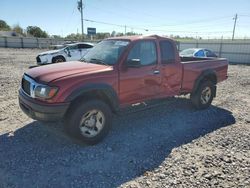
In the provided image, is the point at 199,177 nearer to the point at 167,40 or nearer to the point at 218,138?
the point at 218,138

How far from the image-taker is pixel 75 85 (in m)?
3.97

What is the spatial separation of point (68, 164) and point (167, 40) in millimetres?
3595

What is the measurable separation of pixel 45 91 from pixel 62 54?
10.8 m

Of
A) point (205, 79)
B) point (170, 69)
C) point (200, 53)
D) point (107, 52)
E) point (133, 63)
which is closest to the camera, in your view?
point (133, 63)

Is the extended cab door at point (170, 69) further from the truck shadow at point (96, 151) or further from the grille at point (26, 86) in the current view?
the grille at point (26, 86)

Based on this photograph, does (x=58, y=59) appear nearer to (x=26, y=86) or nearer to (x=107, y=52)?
(x=107, y=52)

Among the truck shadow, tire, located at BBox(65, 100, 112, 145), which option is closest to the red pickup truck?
tire, located at BBox(65, 100, 112, 145)

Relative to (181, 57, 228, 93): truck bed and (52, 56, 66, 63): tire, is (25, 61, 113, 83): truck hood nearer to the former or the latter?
(181, 57, 228, 93): truck bed

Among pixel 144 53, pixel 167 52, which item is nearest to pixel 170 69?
pixel 167 52

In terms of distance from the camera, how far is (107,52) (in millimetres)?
5020

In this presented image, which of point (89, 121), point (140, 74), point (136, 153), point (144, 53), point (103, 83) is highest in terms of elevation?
point (144, 53)

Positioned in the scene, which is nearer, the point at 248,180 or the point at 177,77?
the point at 248,180

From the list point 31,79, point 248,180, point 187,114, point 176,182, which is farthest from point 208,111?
point 31,79

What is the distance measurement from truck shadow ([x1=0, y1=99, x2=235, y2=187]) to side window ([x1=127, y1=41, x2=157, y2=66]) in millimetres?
1492
